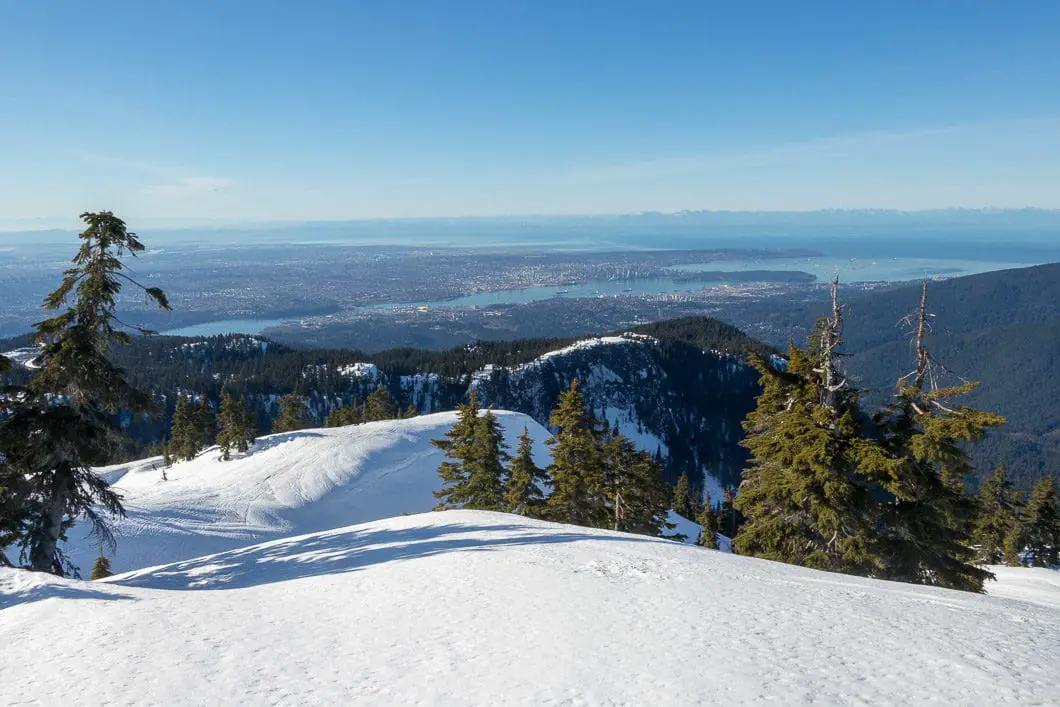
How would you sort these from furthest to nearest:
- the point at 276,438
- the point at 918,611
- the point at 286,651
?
1. the point at 276,438
2. the point at 918,611
3. the point at 286,651

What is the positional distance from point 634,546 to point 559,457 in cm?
1121

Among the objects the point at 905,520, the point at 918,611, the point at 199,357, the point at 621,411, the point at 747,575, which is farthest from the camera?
the point at 199,357

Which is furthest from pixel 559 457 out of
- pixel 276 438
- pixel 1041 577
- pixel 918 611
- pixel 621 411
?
pixel 621 411

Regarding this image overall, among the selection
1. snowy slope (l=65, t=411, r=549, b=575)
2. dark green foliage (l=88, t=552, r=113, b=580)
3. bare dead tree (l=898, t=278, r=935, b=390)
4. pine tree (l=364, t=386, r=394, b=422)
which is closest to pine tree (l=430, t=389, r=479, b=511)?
snowy slope (l=65, t=411, r=549, b=575)

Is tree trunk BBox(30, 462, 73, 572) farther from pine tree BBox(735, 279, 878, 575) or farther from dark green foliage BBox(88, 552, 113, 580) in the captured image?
pine tree BBox(735, 279, 878, 575)

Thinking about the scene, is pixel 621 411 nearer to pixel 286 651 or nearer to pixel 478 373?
pixel 478 373

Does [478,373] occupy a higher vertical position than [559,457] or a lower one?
lower

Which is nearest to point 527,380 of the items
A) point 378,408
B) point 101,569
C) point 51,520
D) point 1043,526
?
point 378,408

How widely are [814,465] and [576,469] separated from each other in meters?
13.2

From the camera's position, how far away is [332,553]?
690 inches

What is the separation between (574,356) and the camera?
14725 cm

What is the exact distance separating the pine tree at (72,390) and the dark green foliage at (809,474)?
63.0 ft

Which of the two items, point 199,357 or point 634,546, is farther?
point 199,357

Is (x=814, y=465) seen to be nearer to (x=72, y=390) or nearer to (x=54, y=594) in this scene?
(x=54, y=594)
